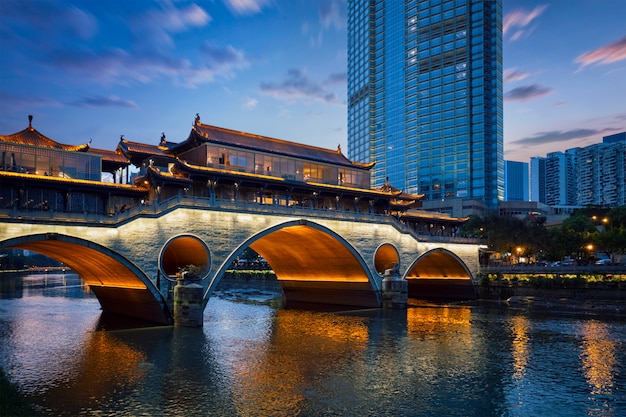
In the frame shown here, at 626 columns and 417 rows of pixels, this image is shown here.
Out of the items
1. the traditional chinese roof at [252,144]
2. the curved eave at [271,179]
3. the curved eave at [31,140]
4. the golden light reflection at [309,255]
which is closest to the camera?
the curved eave at [31,140]

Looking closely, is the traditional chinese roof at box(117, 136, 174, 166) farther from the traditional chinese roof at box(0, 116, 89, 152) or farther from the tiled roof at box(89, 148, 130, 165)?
the traditional chinese roof at box(0, 116, 89, 152)

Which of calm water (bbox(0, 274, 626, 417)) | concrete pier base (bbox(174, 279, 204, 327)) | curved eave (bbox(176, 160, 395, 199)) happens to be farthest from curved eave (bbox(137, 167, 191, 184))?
calm water (bbox(0, 274, 626, 417))

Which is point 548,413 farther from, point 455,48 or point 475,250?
point 455,48

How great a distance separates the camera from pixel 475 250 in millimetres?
75750

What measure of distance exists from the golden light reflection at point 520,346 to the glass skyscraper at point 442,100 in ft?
315

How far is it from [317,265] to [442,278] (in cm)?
2455

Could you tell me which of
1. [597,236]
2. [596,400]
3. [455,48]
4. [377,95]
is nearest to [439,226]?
[597,236]

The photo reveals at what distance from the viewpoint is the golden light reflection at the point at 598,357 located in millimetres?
25283

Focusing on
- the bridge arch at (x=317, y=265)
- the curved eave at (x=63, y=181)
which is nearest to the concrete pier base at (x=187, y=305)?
the curved eave at (x=63, y=181)

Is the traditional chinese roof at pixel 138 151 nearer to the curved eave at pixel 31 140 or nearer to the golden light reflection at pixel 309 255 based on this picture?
the curved eave at pixel 31 140

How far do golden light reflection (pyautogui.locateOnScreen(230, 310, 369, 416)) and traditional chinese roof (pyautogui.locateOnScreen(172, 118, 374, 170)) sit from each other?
18.8 m

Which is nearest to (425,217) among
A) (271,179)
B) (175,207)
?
(271,179)

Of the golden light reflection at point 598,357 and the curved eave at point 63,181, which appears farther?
the curved eave at point 63,181

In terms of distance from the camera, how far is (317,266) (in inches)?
2530
